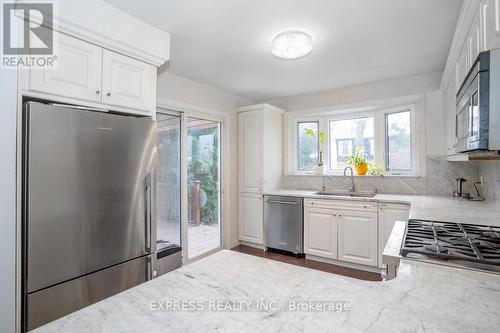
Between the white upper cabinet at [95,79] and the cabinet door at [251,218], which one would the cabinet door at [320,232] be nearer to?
the cabinet door at [251,218]

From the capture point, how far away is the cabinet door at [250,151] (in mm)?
3906

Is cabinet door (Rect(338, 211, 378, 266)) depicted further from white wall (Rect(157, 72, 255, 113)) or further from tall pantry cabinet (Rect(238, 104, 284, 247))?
white wall (Rect(157, 72, 255, 113))

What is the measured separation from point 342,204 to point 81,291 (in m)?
2.75

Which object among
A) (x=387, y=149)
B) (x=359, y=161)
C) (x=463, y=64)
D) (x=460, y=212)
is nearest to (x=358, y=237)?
(x=359, y=161)

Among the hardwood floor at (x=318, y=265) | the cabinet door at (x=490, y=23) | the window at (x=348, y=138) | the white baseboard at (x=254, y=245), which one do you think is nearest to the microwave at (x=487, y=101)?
the cabinet door at (x=490, y=23)

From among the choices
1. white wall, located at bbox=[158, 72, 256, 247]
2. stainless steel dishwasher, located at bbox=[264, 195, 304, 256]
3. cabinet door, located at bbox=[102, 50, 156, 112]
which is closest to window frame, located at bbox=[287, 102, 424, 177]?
stainless steel dishwasher, located at bbox=[264, 195, 304, 256]

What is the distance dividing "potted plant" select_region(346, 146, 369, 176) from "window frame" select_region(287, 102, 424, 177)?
173mm

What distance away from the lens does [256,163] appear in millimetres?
3928

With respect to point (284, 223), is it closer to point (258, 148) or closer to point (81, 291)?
point (258, 148)

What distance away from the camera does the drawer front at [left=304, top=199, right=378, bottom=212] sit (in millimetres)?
3029

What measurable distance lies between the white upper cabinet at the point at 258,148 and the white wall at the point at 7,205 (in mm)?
2903

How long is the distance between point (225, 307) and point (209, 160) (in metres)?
3.15

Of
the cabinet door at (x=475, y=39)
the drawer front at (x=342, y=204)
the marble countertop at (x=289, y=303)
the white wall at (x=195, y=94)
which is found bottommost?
the drawer front at (x=342, y=204)

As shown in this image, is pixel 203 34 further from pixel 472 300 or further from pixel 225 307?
pixel 472 300
